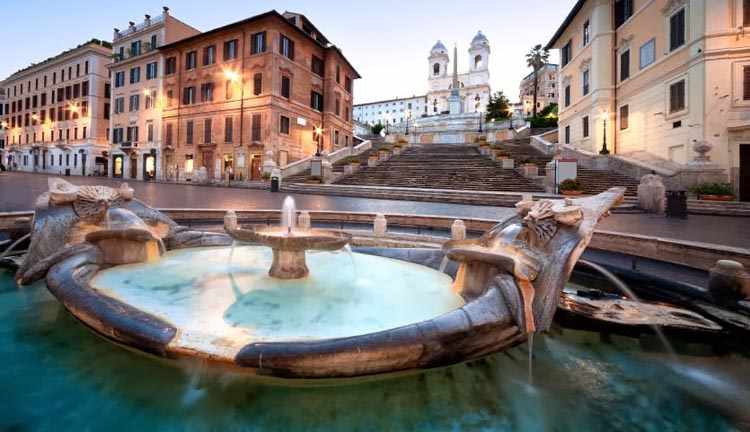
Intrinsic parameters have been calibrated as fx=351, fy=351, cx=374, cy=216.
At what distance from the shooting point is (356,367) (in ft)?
8.07

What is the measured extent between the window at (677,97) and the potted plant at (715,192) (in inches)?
255

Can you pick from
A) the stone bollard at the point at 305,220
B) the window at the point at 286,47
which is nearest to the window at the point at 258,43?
the window at the point at 286,47

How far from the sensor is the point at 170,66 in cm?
3859

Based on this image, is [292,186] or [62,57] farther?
[62,57]

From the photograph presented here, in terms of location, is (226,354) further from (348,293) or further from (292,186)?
(292,186)

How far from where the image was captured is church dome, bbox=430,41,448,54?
9078 cm

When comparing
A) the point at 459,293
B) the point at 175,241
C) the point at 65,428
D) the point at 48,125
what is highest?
the point at 48,125

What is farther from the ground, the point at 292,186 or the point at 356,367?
the point at 292,186

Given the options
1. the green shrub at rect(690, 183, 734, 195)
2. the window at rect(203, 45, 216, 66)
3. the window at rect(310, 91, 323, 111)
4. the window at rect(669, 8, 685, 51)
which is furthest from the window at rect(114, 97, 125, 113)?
the green shrub at rect(690, 183, 734, 195)

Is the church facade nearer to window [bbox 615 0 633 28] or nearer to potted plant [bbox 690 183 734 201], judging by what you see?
window [bbox 615 0 633 28]

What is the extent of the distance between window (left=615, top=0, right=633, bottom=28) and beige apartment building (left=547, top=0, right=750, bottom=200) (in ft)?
0.21

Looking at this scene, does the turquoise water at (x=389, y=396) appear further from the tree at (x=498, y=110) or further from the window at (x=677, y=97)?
the tree at (x=498, y=110)

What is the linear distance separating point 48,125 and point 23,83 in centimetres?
1156

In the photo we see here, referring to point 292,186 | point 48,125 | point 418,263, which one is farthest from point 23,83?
point 418,263
